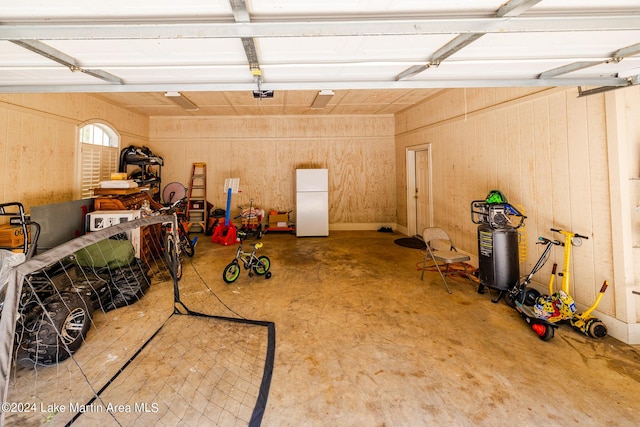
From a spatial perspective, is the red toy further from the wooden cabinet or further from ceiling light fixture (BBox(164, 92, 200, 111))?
ceiling light fixture (BBox(164, 92, 200, 111))

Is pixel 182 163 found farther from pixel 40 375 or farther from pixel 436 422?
pixel 436 422

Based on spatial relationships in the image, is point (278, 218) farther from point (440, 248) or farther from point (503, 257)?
point (503, 257)

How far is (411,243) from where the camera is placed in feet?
19.2

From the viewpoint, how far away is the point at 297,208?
21.0ft

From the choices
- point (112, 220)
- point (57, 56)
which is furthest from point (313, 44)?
point (112, 220)

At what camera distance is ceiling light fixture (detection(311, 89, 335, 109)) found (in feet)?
16.2

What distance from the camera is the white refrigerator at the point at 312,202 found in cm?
638

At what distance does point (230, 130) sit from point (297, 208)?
9.68 ft

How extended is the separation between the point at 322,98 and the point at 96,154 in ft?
15.0

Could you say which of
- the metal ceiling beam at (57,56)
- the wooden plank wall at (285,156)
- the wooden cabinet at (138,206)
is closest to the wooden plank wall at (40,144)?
the wooden cabinet at (138,206)

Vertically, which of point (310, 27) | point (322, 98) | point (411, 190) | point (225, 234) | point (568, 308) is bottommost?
point (568, 308)

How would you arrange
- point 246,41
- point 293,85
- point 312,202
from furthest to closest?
point 312,202 < point 293,85 < point 246,41

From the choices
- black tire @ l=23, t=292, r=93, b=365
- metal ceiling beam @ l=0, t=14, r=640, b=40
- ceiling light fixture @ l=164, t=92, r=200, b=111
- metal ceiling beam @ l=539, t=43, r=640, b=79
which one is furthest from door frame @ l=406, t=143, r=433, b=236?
black tire @ l=23, t=292, r=93, b=365

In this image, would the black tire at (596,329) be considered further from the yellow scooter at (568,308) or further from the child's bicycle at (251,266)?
the child's bicycle at (251,266)
